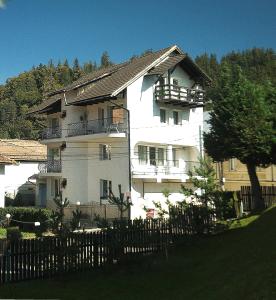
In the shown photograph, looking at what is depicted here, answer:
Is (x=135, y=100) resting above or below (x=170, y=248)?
above

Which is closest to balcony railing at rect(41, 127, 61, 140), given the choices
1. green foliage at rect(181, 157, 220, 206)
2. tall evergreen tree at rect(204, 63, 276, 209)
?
tall evergreen tree at rect(204, 63, 276, 209)

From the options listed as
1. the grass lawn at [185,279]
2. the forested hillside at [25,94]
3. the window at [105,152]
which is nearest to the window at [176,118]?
the window at [105,152]

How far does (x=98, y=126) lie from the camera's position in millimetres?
40875

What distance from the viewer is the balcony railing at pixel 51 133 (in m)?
45.9

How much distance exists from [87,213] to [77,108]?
9.93 meters

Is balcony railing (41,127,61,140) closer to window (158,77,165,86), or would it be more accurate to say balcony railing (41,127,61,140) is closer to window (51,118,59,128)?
window (51,118,59,128)

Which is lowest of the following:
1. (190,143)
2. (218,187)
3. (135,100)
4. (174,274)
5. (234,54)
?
(174,274)

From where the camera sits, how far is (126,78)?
3941 cm

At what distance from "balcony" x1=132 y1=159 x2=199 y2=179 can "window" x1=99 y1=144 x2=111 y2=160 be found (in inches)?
113

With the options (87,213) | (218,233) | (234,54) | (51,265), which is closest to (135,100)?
(87,213)

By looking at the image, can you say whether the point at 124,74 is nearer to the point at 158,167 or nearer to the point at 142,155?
the point at 142,155

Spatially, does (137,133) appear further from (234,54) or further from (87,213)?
(234,54)

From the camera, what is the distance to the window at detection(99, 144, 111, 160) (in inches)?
1602

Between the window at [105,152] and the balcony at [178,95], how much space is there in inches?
233
